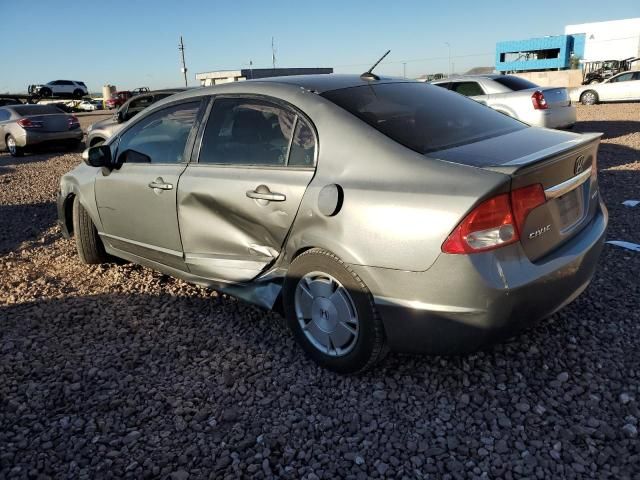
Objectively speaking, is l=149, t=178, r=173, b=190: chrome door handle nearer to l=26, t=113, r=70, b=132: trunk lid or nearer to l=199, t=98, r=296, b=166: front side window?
l=199, t=98, r=296, b=166: front side window

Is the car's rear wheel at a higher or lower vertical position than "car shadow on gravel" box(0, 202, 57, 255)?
higher

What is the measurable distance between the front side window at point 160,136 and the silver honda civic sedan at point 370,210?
0.05ft

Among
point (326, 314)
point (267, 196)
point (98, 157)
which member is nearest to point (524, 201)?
point (326, 314)

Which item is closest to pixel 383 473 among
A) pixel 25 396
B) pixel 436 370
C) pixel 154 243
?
pixel 436 370

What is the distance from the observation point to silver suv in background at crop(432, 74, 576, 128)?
9445 millimetres

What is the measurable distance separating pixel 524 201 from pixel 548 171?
241 mm

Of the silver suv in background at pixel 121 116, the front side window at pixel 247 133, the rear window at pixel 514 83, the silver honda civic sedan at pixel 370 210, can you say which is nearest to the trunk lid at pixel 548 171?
the silver honda civic sedan at pixel 370 210

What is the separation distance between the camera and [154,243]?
3.92 metres

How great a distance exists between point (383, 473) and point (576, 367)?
4.31 feet

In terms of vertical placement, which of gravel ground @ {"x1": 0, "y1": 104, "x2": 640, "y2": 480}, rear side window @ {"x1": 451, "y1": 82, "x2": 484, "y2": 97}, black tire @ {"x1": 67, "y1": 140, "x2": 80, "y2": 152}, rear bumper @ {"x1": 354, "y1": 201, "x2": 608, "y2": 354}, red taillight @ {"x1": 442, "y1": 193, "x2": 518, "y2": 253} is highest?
rear side window @ {"x1": 451, "y1": 82, "x2": 484, "y2": 97}

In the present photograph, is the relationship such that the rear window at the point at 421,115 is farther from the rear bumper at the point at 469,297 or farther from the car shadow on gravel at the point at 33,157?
the car shadow on gravel at the point at 33,157

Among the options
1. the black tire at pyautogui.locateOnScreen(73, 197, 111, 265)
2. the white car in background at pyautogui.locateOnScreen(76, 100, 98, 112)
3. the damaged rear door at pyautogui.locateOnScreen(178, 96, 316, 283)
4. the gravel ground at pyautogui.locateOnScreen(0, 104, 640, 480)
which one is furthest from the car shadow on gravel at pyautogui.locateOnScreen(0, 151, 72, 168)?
the white car in background at pyautogui.locateOnScreen(76, 100, 98, 112)

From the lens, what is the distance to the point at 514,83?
10.4 meters

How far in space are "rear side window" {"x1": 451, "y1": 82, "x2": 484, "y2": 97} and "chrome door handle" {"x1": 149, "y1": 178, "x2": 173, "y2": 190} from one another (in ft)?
26.9
